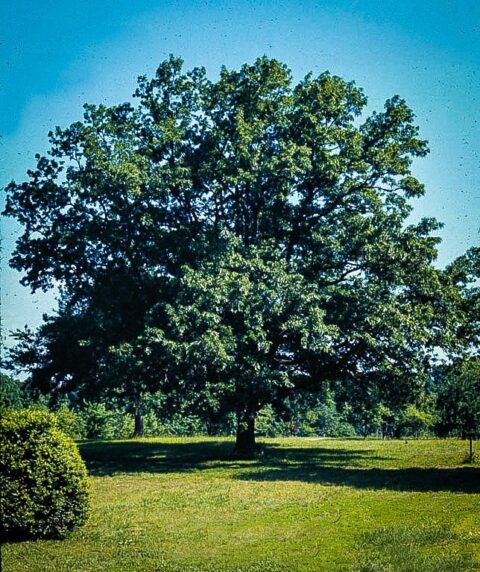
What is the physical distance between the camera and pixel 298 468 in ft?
79.8

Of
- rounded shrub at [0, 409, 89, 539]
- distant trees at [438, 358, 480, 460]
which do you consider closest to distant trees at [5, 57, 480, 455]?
distant trees at [438, 358, 480, 460]

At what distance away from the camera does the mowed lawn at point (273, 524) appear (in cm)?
922

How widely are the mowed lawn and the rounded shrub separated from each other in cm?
40

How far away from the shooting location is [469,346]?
26906mm

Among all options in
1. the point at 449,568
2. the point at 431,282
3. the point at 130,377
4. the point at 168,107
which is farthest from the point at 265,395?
the point at 449,568

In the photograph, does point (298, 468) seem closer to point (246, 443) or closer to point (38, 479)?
point (246, 443)

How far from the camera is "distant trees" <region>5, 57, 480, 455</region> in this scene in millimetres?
23547

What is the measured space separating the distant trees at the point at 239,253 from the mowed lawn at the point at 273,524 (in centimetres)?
509

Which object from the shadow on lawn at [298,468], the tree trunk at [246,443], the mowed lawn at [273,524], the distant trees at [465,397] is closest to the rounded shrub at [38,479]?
the mowed lawn at [273,524]

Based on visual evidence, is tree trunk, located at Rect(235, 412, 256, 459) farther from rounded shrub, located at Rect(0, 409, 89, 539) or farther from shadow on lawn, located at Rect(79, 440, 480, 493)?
rounded shrub, located at Rect(0, 409, 89, 539)

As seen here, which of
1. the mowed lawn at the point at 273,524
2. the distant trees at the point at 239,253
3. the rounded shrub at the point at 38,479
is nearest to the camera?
the mowed lawn at the point at 273,524

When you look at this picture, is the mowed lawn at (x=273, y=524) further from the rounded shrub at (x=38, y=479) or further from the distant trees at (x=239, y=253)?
the distant trees at (x=239, y=253)

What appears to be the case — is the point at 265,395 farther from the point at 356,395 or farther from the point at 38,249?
the point at 38,249

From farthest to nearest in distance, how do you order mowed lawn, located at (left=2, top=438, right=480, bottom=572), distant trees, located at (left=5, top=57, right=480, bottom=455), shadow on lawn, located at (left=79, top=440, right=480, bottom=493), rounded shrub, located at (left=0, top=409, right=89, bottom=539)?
distant trees, located at (left=5, top=57, right=480, bottom=455)
shadow on lawn, located at (left=79, top=440, right=480, bottom=493)
rounded shrub, located at (left=0, top=409, right=89, bottom=539)
mowed lawn, located at (left=2, top=438, right=480, bottom=572)
